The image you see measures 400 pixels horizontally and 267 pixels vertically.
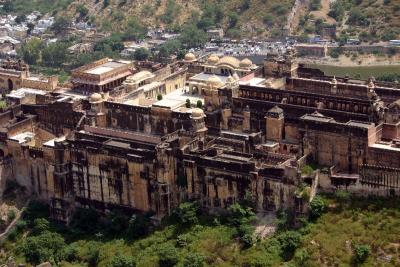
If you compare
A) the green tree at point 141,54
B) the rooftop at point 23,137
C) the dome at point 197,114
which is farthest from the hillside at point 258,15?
the dome at point 197,114

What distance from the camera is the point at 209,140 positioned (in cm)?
4288

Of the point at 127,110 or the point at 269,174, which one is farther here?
the point at 127,110

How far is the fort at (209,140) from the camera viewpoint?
38.4m

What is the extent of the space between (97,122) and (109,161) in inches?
185

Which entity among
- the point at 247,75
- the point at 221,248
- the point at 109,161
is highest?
the point at 247,75

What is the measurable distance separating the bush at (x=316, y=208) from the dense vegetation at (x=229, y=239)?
0.15 feet

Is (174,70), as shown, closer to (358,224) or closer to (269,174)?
(269,174)

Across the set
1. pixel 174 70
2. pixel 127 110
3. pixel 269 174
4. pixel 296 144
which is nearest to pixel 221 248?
pixel 269 174

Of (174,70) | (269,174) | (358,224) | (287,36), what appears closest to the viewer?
(358,224)

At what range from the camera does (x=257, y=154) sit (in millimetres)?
39844

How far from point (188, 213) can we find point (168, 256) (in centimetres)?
292

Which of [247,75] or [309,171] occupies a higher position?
[247,75]

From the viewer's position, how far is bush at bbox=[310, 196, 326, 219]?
3694cm

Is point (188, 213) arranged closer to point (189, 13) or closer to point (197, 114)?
point (197, 114)
